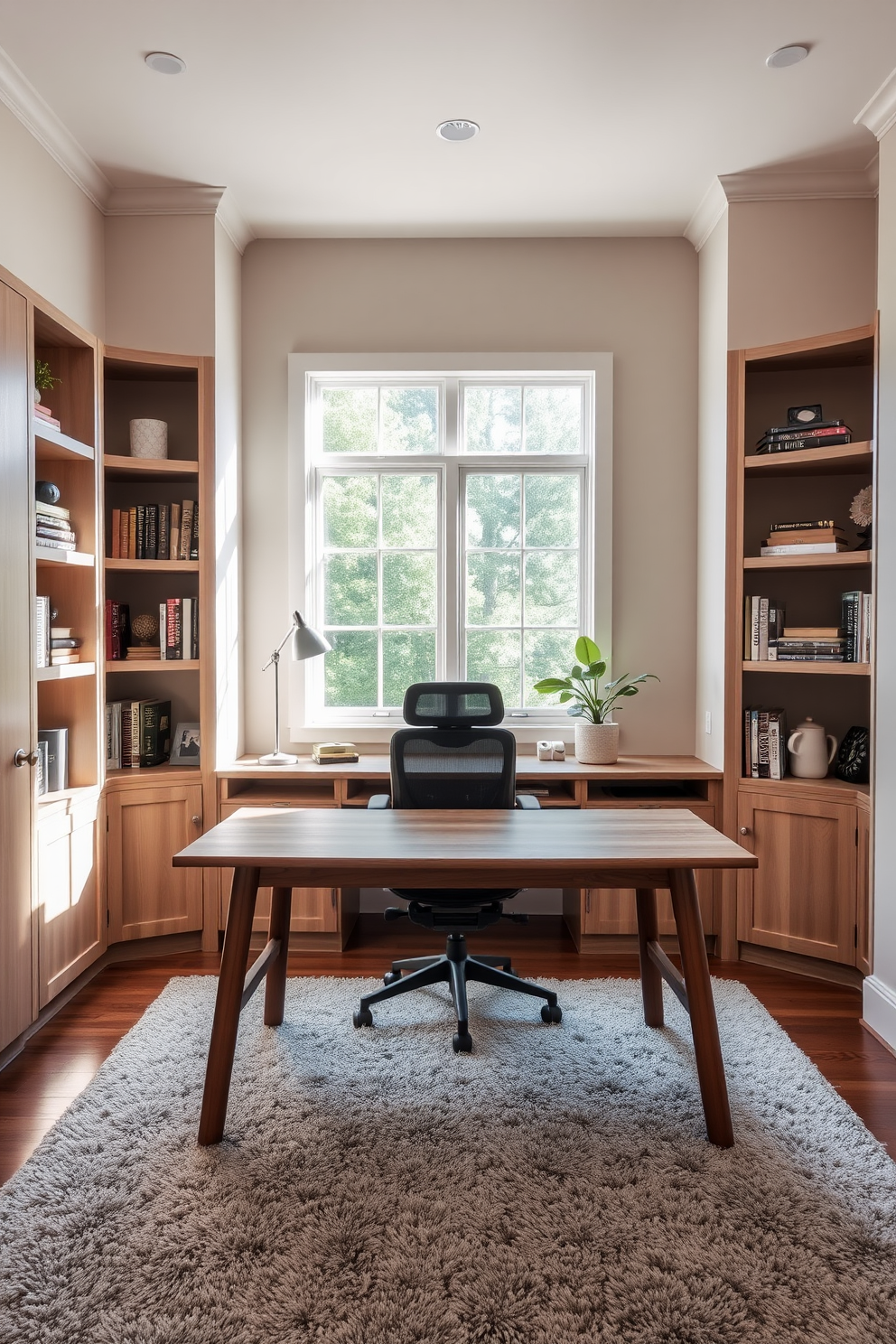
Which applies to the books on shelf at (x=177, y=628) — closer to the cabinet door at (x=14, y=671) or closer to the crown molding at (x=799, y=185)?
the cabinet door at (x=14, y=671)

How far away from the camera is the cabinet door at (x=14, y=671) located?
2389 millimetres

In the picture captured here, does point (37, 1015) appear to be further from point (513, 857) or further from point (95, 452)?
point (95, 452)

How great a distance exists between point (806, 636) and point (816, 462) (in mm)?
680

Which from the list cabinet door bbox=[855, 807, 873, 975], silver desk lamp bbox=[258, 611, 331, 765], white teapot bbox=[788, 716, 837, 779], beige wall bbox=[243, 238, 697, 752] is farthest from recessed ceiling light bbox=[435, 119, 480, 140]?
cabinet door bbox=[855, 807, 873, 975]

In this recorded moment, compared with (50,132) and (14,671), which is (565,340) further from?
(14,671)

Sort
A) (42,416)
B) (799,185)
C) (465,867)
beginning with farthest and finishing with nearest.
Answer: (799,185) → (42,416) → (465,867)

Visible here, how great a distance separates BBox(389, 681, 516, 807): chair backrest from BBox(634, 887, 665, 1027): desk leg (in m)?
0.55

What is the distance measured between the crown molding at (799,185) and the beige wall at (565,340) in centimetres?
48

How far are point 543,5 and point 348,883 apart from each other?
2.55 m

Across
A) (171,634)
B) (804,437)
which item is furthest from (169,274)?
(804,437)

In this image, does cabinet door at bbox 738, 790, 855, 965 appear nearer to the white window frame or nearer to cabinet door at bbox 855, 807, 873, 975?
cabinet door at bbox 855, 807, 873, 975

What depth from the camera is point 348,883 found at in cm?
209

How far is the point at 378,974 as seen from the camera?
124 inches

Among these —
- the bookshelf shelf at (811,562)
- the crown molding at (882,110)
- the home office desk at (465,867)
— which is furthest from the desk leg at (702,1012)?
the crown molding at (882,110)
